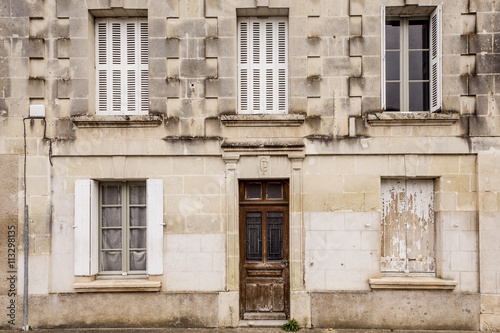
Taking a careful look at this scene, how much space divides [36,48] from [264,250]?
587cm

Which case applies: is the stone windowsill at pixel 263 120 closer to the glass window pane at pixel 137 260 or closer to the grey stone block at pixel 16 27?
the glass window pane at pixel 137 260

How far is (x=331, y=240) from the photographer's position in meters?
7.89

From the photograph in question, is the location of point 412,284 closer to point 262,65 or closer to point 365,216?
point 365,216

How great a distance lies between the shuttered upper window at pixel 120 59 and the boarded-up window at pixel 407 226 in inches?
205

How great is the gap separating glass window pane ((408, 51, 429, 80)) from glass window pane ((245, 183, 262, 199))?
3.77 meters

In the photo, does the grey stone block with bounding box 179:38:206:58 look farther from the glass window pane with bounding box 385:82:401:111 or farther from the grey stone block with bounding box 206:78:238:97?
the glass window pane with bounding box 385:82:401:111

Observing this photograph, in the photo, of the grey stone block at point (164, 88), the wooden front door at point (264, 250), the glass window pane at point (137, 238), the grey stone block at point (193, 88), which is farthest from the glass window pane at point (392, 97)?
the glass window pane at point (137, 238)

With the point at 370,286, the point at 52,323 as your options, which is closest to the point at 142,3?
the point at 52,323

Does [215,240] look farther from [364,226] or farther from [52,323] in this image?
[52,323]

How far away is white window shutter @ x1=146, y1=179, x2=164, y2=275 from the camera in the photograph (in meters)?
7.87

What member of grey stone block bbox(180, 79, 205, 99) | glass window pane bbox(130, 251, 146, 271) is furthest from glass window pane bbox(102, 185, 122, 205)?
grey stone block bbox(180, 79, 205, 99)

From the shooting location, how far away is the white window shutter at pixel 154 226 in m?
7.87

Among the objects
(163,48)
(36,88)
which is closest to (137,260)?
(36,88)

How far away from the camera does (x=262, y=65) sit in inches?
325
